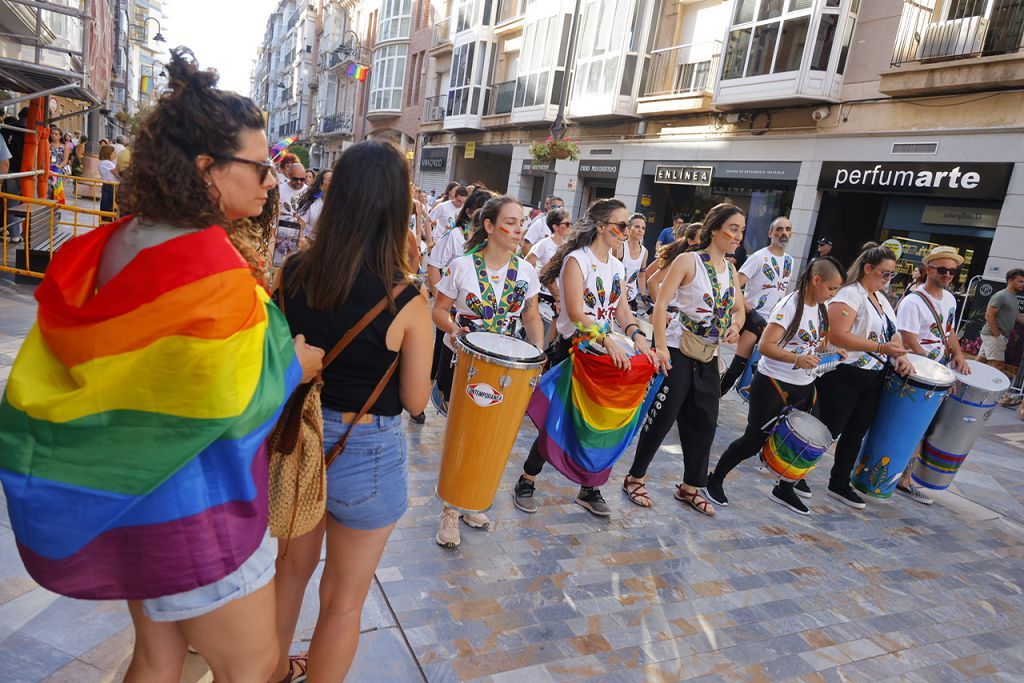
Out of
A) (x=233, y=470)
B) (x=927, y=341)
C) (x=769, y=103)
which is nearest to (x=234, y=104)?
(x=233, y=470)

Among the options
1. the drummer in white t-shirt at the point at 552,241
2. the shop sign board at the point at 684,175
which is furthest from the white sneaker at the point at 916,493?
the shop sign board at the point at 684,175

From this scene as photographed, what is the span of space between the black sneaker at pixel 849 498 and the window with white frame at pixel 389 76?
3300cm

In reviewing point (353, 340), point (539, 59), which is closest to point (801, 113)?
point (539, 59)

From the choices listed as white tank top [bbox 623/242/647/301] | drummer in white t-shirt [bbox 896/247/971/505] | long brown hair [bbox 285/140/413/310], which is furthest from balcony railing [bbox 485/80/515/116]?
long brown hair [bbox 285/140/413/310]

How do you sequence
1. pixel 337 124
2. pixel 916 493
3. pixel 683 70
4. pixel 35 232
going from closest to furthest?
1. pixel 916 493
2. pixel 35 232
3. pixel 683 70
4. pixel 337 124

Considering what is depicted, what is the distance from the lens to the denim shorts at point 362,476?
1.96 m

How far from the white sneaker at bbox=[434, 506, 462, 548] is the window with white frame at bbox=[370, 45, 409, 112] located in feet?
111

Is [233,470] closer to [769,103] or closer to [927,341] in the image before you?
[927,341]

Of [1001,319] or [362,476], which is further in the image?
[1001,319]

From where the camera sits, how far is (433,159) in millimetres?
30156

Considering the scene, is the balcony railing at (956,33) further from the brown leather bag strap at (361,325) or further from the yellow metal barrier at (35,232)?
the yellow metal barrier at (35,232)

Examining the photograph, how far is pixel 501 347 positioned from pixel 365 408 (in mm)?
A: 1388

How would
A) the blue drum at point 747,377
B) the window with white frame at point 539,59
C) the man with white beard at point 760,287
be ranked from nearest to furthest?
the blue drum at point 747,377 → the man with white beard at point 760,287 → the window with white frame at point 539,59

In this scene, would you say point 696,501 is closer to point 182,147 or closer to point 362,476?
point 362,476
